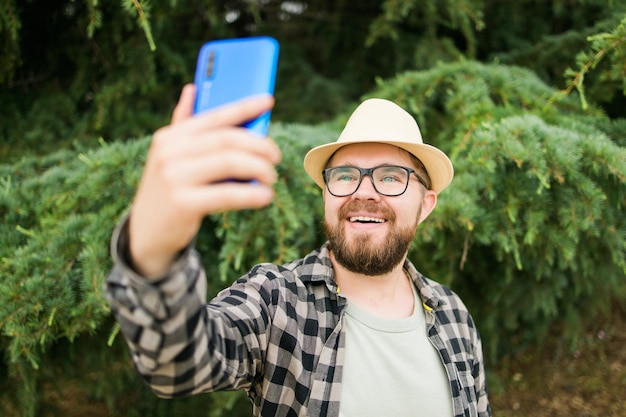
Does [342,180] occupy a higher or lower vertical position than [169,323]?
lower

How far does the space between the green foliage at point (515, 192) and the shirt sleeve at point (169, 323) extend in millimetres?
1347

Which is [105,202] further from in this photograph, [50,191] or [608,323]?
[608,323]

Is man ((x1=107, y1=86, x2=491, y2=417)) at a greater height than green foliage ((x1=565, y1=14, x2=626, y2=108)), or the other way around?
green foliage ((x1=565, y1=14, x2=626, y2=108))

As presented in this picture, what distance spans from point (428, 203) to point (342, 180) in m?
0.44

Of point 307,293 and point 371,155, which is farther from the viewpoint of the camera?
Answer: point 371,155

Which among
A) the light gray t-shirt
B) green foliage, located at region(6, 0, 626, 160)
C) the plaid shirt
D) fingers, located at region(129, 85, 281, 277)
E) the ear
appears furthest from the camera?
green foliage, located at region(6, 0, 626, 160)

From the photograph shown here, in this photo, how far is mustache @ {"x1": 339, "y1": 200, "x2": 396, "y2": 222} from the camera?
1664mm

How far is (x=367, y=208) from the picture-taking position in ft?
5.46

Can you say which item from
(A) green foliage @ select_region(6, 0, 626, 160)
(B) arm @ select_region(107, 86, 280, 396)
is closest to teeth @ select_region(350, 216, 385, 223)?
(B) arm @ select_region(107, 86, 280, 396)

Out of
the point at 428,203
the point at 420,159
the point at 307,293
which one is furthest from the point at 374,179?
the point at 307,293

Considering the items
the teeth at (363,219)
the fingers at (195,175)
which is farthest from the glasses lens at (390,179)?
the fingers at (195,175)

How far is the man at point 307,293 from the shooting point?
2.44 feet

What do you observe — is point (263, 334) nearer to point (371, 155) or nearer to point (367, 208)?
point (367, 208)

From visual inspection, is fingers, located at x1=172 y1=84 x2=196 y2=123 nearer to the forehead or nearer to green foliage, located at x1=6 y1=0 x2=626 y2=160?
the forehead
